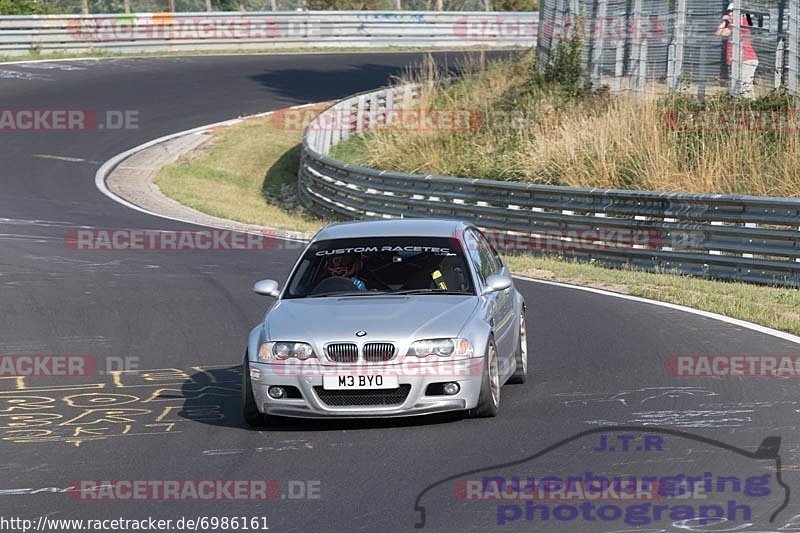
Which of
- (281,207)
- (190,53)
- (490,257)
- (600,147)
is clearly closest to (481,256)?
(490,257)

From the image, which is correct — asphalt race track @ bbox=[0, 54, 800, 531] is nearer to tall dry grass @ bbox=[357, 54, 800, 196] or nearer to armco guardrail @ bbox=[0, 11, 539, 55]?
tall dry grass @ bbox=[357, 54, 800, 196]

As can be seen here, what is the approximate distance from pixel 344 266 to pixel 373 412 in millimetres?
1748

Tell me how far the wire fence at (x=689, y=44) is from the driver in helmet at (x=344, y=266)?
15752 mm

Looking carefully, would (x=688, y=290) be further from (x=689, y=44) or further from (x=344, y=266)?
(x=689, y=44)

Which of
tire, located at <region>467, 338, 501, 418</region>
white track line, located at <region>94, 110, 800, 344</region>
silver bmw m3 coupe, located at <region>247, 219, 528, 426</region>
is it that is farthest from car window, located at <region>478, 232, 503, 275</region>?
white track line, located at <region>94, 110, 800, 344</region>

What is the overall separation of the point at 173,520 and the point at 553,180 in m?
17.5

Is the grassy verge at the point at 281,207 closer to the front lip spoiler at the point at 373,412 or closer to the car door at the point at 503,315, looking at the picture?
the car door at the point at 503,315

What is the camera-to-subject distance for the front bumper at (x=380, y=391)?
8.96 meters

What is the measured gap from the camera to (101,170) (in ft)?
104

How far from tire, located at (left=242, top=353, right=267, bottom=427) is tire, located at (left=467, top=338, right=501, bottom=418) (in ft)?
4.80

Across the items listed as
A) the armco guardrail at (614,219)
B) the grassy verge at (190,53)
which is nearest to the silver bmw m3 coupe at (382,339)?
the armco guardrail at (614,219)

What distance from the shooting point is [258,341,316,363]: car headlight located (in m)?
9.09

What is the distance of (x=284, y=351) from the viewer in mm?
9180

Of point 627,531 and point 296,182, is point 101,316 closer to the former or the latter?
point 627,531
